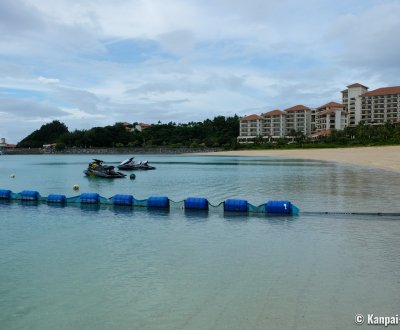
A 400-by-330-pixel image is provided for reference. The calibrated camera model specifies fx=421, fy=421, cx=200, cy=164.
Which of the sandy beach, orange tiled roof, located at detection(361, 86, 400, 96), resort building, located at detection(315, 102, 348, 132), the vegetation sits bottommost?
the sandy beach

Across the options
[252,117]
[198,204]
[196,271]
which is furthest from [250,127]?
[196,271]

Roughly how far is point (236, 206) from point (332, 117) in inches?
5593

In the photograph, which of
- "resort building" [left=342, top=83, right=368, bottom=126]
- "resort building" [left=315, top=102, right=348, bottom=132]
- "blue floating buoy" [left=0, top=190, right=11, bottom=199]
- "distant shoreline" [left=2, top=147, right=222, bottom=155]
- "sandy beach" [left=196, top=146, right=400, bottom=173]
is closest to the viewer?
"blue floating buoy" [left=0, top=190, right=11, bottom=199]

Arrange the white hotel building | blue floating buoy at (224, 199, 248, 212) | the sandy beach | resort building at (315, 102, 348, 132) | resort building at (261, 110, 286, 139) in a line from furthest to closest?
resort building at (261, 110, 286, 139) → resort building at (315, 102, 348, 132) → the white hotel building → the sandy beach → blue floating buoy at (224, 199, 248, 212)

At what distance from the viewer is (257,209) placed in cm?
2127

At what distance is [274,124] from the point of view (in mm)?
175625

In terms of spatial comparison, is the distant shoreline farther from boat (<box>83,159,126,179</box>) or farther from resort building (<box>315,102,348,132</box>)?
boat (<box>83,159,126,179</box>)

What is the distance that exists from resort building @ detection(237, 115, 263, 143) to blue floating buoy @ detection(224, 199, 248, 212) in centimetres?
15096

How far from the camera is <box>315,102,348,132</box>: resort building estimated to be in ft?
502

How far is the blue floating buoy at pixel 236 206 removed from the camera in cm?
2156

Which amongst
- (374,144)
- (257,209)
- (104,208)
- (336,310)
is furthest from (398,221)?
(374,144)

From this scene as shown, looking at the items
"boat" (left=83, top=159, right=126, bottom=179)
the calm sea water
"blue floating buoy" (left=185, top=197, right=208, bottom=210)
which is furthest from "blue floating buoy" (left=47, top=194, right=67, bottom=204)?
"boat" (left=83, top=159, right=126, bottom=179)

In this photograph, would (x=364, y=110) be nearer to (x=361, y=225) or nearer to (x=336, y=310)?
(x=361, y=225)

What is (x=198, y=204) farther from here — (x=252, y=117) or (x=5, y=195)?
(x=252, y=117)
